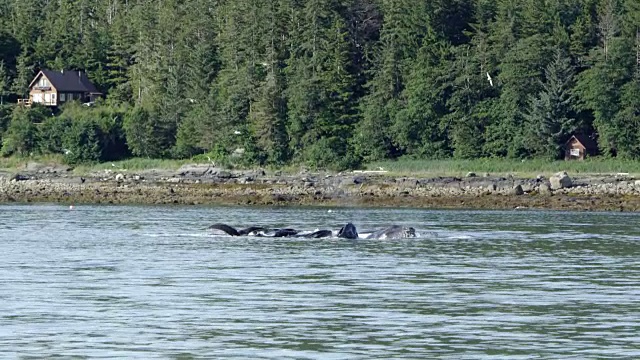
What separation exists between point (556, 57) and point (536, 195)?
85.4ft

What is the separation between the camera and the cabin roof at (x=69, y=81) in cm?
12094

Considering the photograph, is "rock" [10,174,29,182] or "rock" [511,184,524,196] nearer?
"rock" [511,184,524,196]

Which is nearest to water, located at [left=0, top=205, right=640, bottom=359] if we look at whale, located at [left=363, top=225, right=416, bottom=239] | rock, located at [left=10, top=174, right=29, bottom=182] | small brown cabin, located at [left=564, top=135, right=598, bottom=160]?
whale, located at [left=363, top=225, right=416, bottom=239]

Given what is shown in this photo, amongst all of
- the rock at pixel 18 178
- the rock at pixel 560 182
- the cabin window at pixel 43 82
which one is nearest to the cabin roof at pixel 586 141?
the rock at pixel 560 182

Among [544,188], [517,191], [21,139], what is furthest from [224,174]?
[21,139]

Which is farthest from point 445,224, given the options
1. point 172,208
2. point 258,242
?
point 172,208

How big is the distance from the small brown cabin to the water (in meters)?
43.7

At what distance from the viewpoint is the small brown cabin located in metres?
90.3

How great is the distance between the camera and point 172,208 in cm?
6756

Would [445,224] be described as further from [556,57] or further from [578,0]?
[578,0]

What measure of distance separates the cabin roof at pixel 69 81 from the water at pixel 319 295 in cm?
7638

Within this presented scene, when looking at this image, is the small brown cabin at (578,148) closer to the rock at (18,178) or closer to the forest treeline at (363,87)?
the forest treeline at (363,87)

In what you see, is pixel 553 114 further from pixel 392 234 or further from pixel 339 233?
pixel 339 233

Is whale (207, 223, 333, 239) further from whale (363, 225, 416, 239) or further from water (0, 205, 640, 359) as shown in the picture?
whale (363, 225, 416, 239)
